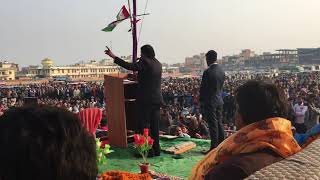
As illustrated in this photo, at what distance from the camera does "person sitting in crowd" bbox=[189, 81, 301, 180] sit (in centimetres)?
233

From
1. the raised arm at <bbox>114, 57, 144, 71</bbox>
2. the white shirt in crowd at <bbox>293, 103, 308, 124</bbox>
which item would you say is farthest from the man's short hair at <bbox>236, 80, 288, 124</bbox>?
the white shirt in crowd at <bbox>293, 103, 308, 124</bbox>

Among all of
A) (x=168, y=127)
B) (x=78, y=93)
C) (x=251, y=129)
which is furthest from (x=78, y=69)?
(x=251, y=129)

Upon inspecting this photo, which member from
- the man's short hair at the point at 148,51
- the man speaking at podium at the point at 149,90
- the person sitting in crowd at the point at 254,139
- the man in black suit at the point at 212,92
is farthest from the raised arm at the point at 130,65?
the person sitting in crowd at the point at 254,139

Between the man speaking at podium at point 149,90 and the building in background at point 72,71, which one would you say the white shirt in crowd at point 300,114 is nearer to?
the man speaking at podium at point 149,90

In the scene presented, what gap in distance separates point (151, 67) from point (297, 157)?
479 centimetres

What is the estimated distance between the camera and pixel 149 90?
6.53 metres

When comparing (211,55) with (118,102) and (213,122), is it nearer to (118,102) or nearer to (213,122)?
(213,122)

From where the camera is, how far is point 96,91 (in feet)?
98.1

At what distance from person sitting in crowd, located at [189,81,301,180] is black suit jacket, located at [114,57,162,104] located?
3565 millimetres

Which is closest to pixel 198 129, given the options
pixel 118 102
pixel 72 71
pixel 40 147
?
pixel 118 102

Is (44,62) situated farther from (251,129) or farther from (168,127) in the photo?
(251,129)

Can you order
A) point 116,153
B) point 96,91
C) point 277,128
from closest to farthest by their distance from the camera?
1. point 277,128
2. point 116,153
3. point 96,91

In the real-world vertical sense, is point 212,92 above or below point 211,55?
below

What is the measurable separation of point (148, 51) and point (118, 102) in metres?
1.09
